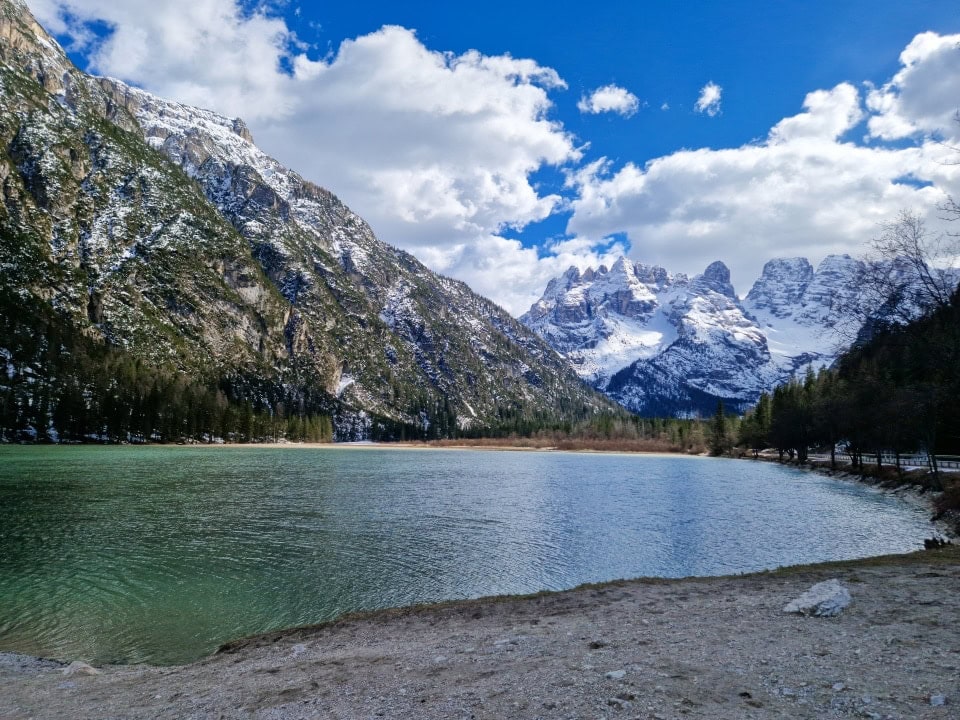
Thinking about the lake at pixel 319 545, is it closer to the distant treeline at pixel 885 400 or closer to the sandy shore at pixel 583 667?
the sandy shore at pixel 583 667

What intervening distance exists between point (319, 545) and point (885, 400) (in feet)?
232

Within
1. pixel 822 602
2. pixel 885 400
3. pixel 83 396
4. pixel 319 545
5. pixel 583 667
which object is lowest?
pixel 319 545

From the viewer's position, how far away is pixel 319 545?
112ft

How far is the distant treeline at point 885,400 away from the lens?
2381cm

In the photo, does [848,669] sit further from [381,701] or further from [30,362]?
[30,362]

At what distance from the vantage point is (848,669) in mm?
10445

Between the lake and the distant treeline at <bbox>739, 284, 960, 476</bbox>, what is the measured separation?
961 centimetres

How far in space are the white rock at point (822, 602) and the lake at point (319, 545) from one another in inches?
472

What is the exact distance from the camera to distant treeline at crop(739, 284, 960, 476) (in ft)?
78.1

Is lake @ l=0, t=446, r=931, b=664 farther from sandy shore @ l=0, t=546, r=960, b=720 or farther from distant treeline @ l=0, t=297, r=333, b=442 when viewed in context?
distant treeline @ l=0, t=297, r=333, b=442

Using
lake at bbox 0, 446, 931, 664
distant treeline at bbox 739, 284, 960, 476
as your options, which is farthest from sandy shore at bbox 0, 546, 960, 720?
distant treeline at bbox 739, 284, 960, 476

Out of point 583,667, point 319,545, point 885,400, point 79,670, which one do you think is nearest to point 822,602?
point 583,667

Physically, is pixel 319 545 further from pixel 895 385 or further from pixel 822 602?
pixel 895 385

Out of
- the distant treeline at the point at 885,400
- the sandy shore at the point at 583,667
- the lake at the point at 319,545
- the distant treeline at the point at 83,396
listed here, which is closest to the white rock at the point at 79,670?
the sandy shore at the point at 583,667
